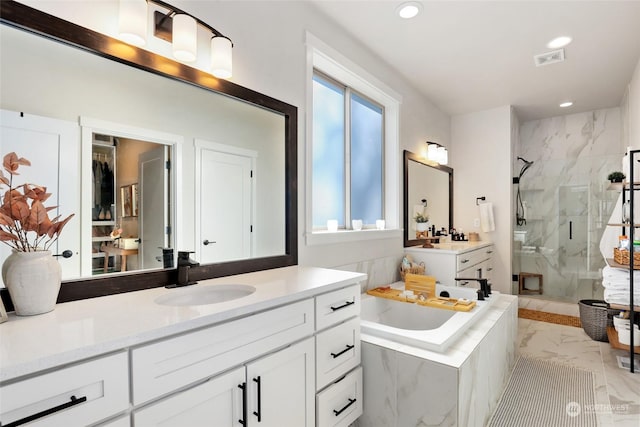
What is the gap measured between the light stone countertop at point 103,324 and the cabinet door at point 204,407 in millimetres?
190

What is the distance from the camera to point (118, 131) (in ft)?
4.17

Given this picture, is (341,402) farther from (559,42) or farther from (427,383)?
(559,42)

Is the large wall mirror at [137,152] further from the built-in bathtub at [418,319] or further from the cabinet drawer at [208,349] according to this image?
the built-in bathtub at [418,319]

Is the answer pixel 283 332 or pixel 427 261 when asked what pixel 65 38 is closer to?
pixel 283 332

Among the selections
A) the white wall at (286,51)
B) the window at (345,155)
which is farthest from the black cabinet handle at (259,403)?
the window at (345,155)

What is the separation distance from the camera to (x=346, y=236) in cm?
245

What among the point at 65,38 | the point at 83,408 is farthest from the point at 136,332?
the point at 65,38

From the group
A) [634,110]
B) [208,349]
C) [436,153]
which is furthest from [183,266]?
[634,110]

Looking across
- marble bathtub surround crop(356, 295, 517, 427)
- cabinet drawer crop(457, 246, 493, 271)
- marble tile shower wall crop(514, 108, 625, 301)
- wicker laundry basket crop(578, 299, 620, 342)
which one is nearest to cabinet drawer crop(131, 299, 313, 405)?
marble bathtub surround crop(356, 295, 517, 427)

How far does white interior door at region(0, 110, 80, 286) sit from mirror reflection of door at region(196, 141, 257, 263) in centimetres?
49

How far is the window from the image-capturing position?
255cm

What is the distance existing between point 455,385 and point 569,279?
3679 mm

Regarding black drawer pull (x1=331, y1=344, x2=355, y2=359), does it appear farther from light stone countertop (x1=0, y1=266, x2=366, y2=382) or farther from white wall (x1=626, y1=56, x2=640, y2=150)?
white wall (x1=626, y1=56, x2=640, y2=150)

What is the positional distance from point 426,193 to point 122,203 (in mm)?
3175
